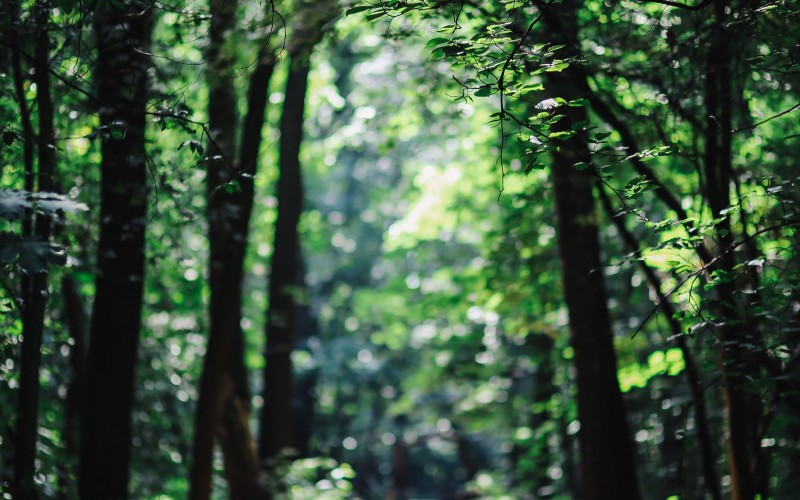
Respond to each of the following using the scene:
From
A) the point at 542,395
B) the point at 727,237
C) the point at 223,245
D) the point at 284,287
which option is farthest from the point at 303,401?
the point at 727,237

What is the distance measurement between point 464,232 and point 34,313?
9.37 metres

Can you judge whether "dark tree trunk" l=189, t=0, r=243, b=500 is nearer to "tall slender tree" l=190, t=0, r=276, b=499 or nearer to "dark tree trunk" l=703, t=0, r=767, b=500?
"tall slender tree" l=190, t=0, r=276, b=499

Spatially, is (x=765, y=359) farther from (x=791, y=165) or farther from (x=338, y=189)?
(x=338, y=189)

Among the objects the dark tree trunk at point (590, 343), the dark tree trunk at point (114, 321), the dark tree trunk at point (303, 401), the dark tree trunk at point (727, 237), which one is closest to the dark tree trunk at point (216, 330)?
the dark tree trunk at point (114, 321)

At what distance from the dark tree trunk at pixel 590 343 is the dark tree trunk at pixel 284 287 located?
4.65 metres

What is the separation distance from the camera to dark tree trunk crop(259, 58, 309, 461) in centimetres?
938

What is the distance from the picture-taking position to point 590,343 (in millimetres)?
5555

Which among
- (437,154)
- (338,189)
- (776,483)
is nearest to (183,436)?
(776,483)

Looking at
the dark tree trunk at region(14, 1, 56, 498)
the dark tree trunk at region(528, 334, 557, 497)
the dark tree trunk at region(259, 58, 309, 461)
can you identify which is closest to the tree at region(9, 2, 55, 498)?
the dark tree trunk at region(14, 1, 56, 498)

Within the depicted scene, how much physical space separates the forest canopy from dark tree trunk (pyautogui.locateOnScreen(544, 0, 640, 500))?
0.9 inches

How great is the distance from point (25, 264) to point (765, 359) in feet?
11.3

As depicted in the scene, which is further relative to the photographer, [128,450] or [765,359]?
[128,450]

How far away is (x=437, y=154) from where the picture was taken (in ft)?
42.2

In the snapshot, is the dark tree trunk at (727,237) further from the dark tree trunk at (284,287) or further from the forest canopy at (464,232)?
the dark tree trunk at (284,287)
